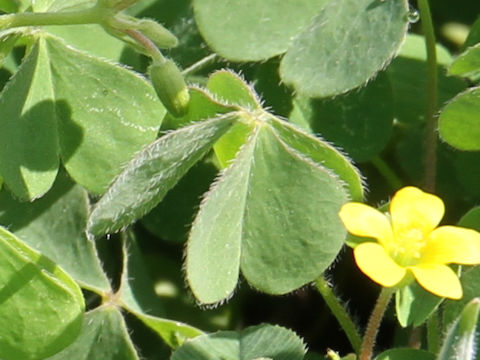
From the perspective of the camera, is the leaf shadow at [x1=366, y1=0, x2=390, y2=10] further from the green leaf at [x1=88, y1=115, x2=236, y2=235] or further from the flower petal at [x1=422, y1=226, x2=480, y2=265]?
the flower petal at [x1=422, y1=226, x2=480, y2=265]

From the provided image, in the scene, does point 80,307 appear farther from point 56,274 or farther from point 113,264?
point 113,264

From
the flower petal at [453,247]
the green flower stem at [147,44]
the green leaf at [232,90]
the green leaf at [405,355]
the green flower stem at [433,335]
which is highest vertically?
the green flower stem at [147,44]

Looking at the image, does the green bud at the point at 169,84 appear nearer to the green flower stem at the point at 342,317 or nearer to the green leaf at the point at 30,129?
the green leaf at the point at 30,129

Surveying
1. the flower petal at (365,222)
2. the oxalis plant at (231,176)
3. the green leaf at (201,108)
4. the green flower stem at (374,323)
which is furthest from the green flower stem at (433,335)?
the green leaf at (201,108)

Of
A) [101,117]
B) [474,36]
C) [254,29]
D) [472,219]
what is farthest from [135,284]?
[474,36]

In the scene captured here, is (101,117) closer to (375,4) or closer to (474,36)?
(375,4)

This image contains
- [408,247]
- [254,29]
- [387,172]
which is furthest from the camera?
[387,172]

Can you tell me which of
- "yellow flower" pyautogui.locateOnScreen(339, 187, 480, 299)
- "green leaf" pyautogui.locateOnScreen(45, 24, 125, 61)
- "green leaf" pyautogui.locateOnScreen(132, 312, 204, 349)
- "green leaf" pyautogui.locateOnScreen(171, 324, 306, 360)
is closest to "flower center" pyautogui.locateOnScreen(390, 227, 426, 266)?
"yellow flower" pyautogui.locateOnScreen(339, 187, 480, 299)
